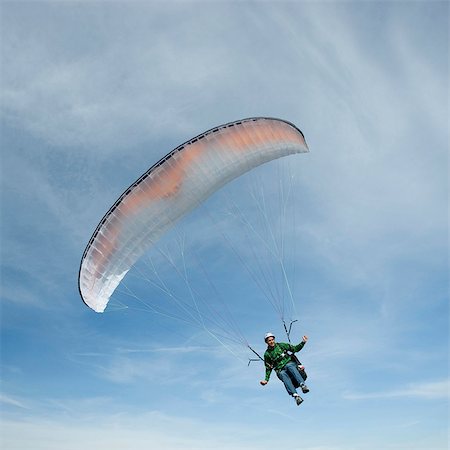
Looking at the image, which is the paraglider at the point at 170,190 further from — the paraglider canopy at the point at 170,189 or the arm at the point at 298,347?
the arm at the point at 298,347

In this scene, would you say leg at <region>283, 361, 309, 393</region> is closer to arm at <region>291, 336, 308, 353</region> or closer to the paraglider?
arm at <region>291, 336, 308, 353</region>

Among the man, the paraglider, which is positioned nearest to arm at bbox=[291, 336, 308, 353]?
the man

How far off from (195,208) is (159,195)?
2.22 metres

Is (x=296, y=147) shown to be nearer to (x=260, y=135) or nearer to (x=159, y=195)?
(x=260, y=135)

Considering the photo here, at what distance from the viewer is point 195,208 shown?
21.4 metres

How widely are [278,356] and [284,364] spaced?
1.19ft

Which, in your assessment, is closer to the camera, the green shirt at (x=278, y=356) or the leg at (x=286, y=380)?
the leg at (x=286, y=380)

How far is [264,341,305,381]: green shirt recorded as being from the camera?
1886cm

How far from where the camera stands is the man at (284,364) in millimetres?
18516

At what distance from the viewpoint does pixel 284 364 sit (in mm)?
18812

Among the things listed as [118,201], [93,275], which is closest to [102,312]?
[93,275]

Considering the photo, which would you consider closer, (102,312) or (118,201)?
(118,201)

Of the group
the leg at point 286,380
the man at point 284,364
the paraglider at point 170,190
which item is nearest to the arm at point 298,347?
the man at point 284,364

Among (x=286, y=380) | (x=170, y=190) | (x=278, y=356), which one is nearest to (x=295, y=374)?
(x=286, y=380)
